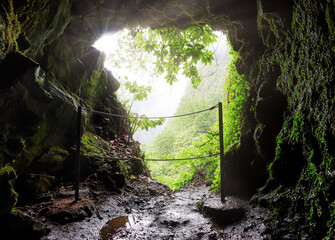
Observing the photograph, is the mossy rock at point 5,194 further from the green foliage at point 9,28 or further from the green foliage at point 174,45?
the green foliage at point 174,45

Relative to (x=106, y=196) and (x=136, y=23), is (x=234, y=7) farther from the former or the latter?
(x=106, y=196)

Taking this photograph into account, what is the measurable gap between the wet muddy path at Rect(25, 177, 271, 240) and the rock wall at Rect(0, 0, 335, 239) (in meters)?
0.44

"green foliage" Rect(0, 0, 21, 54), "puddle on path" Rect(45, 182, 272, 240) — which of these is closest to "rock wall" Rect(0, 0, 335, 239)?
"green foliage" Rect(0, 0, 21, 54)

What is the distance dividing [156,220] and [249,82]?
3545 millimetres

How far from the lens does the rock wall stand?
2094 millimetres

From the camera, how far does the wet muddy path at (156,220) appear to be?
2.67m

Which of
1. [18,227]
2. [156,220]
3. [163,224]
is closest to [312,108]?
[163,224]

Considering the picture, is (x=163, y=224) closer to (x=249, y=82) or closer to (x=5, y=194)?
(x=5, y=194)

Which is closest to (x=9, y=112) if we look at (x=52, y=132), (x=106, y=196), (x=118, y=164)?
(x=52, y=132)

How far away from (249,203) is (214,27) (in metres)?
4.44

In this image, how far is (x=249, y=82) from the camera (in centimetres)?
435

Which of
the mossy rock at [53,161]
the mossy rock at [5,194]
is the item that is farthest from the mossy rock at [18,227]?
the mossy rock at [53,161]

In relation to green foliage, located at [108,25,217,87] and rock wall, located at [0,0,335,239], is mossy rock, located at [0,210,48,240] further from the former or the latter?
green foliage, located at [108,25,217,87]

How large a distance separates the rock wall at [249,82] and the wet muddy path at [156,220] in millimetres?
441
